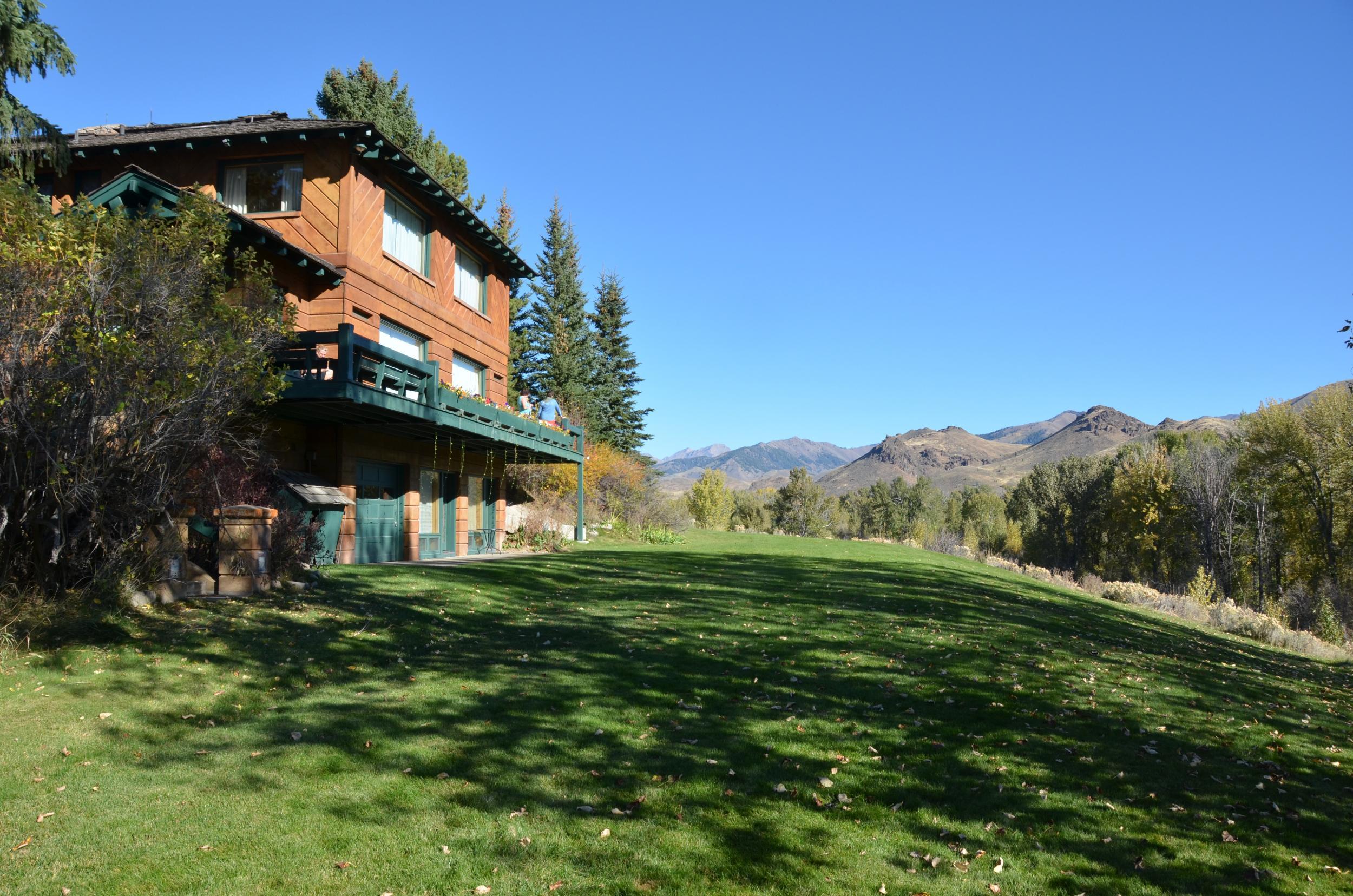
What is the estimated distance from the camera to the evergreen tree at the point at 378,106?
35.4 metres

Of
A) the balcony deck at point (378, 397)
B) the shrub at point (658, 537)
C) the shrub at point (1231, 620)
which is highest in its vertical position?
the balcony deck at point (378, 397)

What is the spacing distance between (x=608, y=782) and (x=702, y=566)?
46.9 feet

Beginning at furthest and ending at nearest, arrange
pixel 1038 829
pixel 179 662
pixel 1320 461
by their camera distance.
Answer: pixel 1320 461, pixel 179 662, pixel 1038 829

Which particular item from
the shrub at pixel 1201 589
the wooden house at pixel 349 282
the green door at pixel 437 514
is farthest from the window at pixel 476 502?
the shrub at pixel 1201 589

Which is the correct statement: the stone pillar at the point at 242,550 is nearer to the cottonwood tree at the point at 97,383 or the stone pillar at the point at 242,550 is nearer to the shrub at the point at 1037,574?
the cottonwood tree at the point at 97,383

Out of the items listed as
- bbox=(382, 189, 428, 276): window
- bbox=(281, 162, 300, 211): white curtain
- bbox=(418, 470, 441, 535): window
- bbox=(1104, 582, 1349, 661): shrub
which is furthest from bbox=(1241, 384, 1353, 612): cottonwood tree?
bbox=(281, 162, 300, 211): white curtain

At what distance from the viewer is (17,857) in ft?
14.4

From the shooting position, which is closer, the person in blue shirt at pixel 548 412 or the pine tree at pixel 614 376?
the person in blue shirt at pixel 548 412

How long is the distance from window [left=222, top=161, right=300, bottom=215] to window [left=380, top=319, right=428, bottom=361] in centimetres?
323

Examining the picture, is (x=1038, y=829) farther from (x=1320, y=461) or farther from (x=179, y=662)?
(x=1320, y=461)

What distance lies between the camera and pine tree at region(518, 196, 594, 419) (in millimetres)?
45438

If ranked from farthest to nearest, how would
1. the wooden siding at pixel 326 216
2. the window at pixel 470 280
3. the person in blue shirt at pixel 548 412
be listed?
the person in blue shirt at pixel 548 412 → the window at pixel 470 280 → the wooden siding at pixel 326 216

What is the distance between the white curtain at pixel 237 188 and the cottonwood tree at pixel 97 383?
941cm

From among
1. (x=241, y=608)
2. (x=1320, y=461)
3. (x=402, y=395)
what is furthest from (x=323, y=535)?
(x=1320, y=461)
